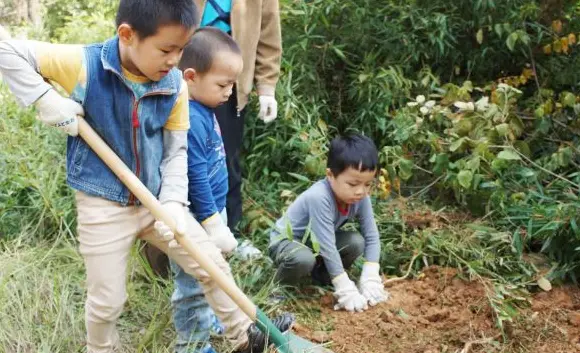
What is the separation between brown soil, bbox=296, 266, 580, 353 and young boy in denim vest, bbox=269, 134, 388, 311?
0.34 feet

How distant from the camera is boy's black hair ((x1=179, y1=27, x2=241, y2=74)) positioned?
8.59 feet

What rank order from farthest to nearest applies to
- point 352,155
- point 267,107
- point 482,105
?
point 482,105, point 267,107, point 352,155

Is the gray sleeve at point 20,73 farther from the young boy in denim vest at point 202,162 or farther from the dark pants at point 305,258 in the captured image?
the dark pants at point 305,258

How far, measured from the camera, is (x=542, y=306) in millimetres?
3232

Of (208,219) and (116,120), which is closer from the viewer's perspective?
(116,120)

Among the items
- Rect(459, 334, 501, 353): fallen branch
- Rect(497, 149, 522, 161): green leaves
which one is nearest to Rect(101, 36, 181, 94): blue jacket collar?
Rect(459, 334, 501, 353): fallen branch

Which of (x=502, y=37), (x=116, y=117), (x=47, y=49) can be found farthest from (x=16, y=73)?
(x=502, y=37)

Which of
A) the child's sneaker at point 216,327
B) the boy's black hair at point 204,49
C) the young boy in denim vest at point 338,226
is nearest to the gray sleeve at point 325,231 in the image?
the young boy in denim vest at point 338,226

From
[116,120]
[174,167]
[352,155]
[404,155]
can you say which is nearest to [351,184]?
[352,155]

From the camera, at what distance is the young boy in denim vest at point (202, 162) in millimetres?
2623

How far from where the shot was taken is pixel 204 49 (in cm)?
262

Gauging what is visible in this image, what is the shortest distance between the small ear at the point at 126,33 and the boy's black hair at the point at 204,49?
507mm

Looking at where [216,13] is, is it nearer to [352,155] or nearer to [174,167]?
[352,155]

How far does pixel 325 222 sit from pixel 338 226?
0.61 ft
